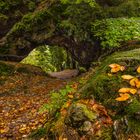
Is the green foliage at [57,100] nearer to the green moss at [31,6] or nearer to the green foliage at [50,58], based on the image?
the green moss at [31,6]

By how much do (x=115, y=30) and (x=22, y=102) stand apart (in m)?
5.91

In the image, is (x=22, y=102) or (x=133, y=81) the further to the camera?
(x=22, y=102)

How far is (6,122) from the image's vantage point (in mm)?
7906

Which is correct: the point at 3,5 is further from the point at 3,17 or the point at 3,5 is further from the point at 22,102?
the point at 22,102

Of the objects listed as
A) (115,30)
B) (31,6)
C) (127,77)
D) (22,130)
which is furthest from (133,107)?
(31,6)

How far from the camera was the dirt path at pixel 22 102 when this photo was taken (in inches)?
280

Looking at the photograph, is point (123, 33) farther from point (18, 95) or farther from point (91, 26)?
point (18, 95)

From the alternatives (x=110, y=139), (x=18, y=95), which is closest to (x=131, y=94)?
(x=110, y=139)

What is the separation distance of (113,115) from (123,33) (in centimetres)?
1002

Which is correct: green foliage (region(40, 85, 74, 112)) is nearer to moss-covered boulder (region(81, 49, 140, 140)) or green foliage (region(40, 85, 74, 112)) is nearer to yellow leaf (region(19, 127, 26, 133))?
moss-covered boulder (region(81, 49, 140, 140))

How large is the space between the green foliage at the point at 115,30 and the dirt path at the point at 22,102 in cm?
311

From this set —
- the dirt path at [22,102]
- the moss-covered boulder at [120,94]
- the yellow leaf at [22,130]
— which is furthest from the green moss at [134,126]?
the yellow leaf at [22,130]

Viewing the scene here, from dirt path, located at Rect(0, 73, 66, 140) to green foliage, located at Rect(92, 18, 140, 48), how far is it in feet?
10.2

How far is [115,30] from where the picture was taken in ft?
44.0
